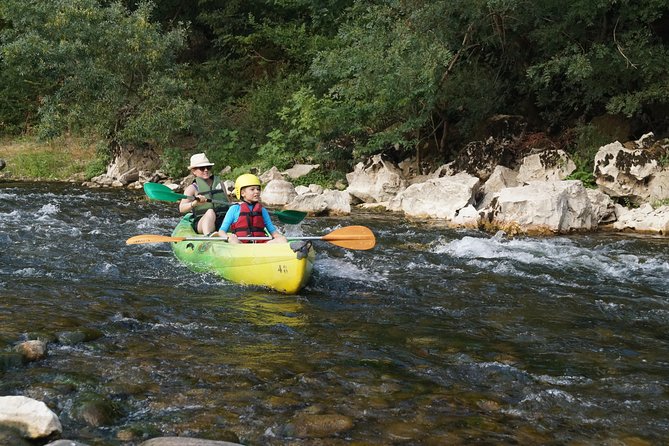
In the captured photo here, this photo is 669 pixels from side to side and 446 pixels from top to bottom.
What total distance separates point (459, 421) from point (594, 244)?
6032 millimetres

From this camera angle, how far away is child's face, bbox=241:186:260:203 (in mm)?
6566

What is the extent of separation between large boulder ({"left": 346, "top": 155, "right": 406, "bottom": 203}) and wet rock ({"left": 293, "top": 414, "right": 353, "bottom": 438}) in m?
9.88

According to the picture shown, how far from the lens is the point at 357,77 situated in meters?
12.8

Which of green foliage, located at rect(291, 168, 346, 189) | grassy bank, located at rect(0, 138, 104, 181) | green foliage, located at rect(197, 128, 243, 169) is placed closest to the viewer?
green foliage, located at rect(291, 168, 346, 189)

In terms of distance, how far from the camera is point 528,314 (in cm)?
540

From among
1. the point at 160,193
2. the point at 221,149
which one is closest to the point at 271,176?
the point at 221,149

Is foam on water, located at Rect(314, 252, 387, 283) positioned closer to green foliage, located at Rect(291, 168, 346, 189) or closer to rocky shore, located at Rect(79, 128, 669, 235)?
rocky shore, located at Rect(79, 128, 669, 235)

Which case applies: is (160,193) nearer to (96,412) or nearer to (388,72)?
(388,72)

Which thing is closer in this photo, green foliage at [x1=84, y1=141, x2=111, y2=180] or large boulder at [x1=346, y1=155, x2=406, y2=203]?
large boulder at [x1=346, y1=155, x2=406, y2=203]

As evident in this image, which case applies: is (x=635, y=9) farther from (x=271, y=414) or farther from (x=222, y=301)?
(x=271, y=414)

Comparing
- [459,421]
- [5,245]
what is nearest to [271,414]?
[459,421]

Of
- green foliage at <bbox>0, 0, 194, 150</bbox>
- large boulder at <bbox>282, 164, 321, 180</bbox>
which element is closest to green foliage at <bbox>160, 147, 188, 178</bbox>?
green foliage at <bbox>0, 0, 194, 150</bbox>

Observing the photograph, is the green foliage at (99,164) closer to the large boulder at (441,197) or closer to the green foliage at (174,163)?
the green foliage at (174,163)

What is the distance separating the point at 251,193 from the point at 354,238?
106 cm
